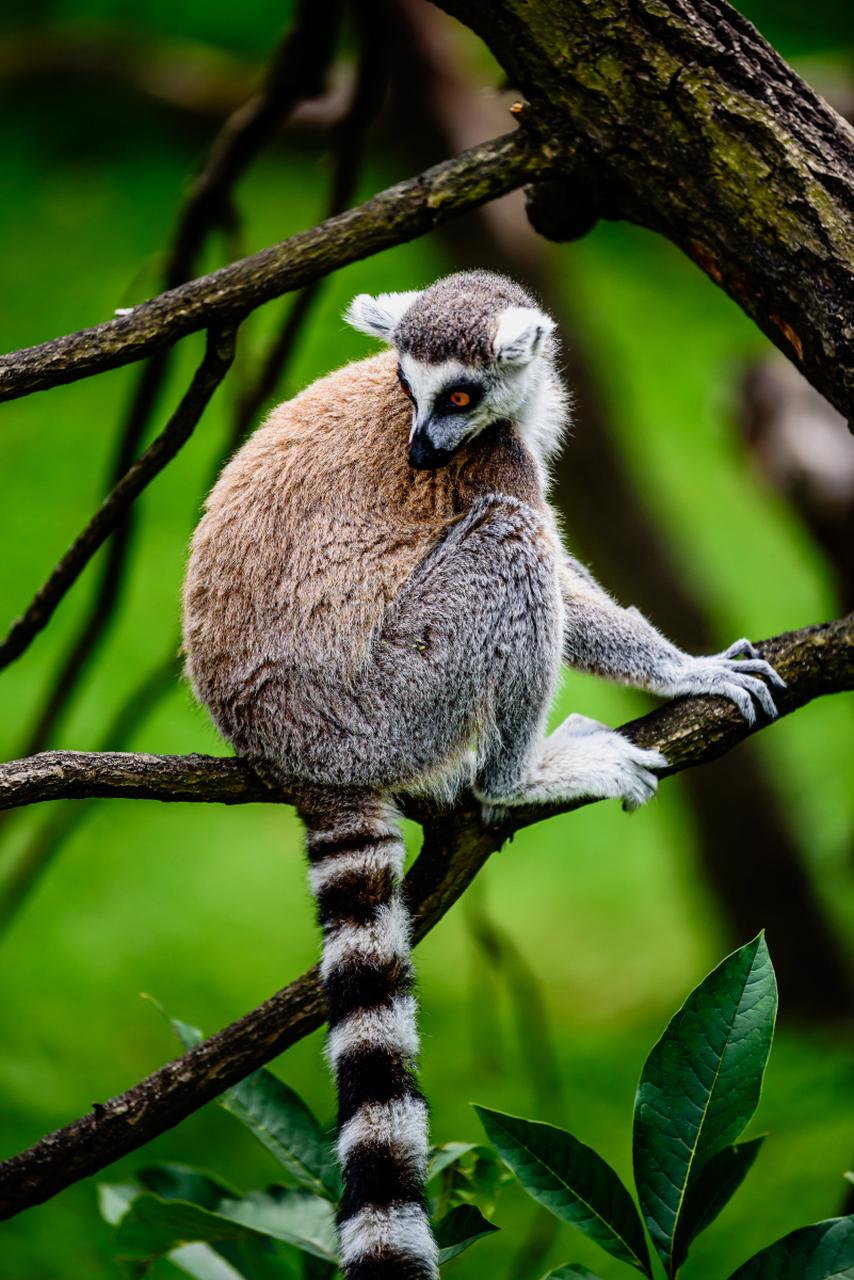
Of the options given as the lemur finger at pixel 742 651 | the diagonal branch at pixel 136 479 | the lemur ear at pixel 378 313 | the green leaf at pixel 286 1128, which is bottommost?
the green leaf at pixel 286 1128

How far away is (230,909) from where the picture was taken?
4688 mm

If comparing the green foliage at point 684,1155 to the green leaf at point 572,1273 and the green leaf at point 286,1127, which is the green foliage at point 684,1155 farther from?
the green leaf at point 286,1127

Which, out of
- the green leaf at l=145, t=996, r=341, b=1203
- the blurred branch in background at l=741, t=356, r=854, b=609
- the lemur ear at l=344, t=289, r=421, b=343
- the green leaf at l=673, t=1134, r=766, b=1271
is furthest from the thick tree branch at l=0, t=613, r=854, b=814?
the blurred branch in background at l=741, t=356, r=854, b=609

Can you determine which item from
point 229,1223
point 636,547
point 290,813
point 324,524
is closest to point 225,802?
point 324,524

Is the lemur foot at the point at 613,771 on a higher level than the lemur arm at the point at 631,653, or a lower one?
lower

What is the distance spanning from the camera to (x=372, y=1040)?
1.67 m

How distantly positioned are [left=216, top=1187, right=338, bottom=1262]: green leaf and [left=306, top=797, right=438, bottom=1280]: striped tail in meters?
0.27

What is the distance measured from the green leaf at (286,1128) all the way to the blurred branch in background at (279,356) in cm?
87

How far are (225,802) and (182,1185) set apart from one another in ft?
2.43

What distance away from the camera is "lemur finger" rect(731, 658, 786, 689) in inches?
79.5

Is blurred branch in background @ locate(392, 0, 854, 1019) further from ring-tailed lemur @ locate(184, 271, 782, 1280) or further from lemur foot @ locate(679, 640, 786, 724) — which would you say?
lemur foot @ locate(679, 640, 786, 724)

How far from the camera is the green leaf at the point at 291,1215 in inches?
69.3

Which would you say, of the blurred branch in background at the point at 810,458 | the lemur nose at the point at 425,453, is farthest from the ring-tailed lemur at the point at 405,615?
the blurred branch in background at the point at 810,458

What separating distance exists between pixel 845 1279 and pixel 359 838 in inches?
38.7
